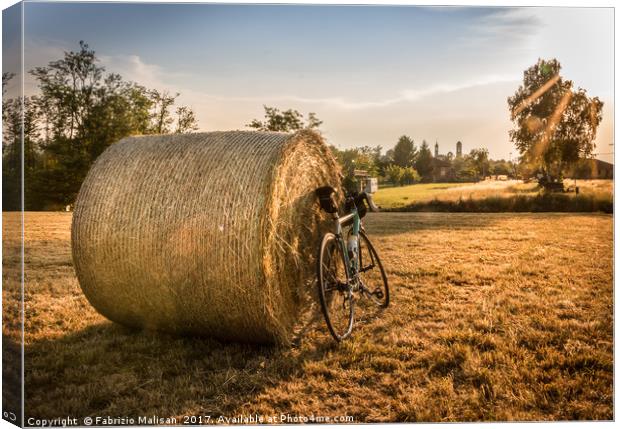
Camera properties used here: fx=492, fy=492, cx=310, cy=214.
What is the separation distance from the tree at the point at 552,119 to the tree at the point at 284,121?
5.35ft

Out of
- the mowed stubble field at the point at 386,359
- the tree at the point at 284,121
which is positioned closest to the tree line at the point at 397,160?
the tree at the point at 284,121

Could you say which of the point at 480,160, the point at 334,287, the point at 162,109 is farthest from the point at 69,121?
the point at 480,160

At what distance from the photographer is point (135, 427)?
2895mm

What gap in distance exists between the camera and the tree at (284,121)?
14.2 ft

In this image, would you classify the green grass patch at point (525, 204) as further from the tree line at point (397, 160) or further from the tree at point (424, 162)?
the tree at point (424, 162)

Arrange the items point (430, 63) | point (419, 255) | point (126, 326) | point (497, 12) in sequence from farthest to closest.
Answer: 1. point (419, 255)
2. point (126, 326)
3. point (430, 63)
4. point (497, 12)

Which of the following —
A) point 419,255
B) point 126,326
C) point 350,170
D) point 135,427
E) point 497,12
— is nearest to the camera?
point 135,427

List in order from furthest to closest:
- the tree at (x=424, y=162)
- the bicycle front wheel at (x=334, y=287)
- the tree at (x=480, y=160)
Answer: the tree at (x=424, y=162) < the tree at (x=480, y=160) < the bicycle front wheel at (x=334, y=287)

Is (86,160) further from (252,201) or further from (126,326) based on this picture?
(252,201)

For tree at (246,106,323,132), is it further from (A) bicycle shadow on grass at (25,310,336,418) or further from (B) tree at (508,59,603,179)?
(A) bicycle shadow on grass at (25,310,336,418)

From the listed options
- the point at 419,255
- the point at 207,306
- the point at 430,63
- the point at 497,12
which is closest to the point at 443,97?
the point at 430,63

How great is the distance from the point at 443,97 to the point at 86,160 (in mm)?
3328

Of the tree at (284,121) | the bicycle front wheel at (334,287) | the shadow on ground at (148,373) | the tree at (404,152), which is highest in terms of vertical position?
the tree at (284,121)

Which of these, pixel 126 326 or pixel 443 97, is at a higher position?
pixel 443 97
